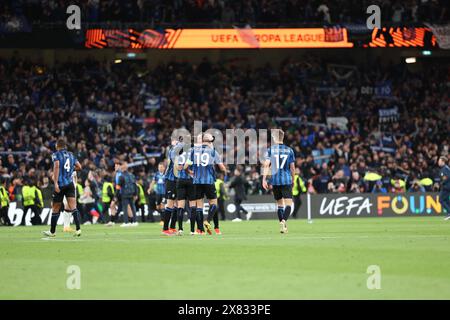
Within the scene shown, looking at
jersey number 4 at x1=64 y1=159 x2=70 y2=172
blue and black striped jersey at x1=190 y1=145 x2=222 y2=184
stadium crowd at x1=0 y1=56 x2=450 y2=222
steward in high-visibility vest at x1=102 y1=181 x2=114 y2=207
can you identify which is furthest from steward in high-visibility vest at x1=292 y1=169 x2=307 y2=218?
jersey number 4 at x1=64 y1=159 x2=70 y2=172

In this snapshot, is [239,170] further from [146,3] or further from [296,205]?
[146,3]

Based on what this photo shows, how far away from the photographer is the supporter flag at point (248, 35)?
141 ft

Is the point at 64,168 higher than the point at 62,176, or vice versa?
the point at 64,168

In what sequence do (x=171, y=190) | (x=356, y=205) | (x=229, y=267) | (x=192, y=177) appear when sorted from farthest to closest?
(x=356, y=205) < (x=171, y=190) < (x=192, y=177) < (x=229, y=267)

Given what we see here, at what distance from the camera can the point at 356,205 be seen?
1505 inches

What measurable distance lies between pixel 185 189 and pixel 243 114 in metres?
23.1

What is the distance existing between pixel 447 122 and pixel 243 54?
11.6 m

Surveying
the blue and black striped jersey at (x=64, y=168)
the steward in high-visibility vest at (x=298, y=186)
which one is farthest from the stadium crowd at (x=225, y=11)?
the blue and black striped jersey at (x=64, y=168)

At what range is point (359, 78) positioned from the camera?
159 ft

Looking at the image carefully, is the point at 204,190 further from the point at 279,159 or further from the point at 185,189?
the point at 279,159

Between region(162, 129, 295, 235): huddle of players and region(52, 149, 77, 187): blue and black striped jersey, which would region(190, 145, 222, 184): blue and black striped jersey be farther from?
region(52, 149, 77, 187): blue and black striped jersey

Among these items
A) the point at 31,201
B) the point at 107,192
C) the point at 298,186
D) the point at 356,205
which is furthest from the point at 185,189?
the point at 356,205

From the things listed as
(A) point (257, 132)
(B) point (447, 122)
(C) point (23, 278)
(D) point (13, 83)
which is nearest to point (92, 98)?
(D) point (13, 83)

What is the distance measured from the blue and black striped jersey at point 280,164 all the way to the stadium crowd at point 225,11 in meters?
21.8
